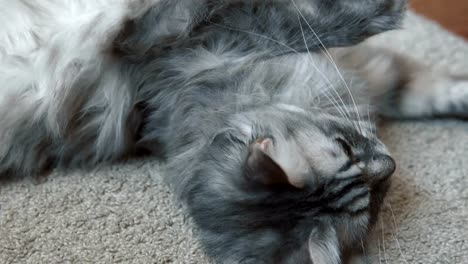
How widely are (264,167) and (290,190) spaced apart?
0.26ft

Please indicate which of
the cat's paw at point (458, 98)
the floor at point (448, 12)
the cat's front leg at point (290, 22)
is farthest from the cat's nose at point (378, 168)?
the floor at point (448, 12)

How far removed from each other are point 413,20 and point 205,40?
870 mm

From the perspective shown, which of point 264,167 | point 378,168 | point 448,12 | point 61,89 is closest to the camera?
point 264,167

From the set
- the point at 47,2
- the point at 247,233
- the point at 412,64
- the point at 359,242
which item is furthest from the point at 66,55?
the point at 412,64

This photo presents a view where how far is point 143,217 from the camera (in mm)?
1062

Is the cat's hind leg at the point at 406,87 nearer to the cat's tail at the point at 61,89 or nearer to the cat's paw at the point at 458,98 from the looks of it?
the cat's paw at the point at 458,98

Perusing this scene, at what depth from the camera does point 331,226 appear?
94 centimetres

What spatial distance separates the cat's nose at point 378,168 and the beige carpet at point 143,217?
13cm

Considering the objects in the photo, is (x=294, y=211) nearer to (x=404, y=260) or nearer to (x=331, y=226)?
(x=331, y=226)

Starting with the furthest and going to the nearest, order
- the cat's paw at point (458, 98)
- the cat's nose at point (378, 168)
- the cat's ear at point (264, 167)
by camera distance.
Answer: the cat's paw at point (458, 98) < the cat's nose at point (378, 168) < the cat's ear at point (264, 167)

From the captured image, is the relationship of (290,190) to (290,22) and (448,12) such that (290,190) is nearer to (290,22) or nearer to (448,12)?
(290,22)

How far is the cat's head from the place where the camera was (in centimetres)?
89

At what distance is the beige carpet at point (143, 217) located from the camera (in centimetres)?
99

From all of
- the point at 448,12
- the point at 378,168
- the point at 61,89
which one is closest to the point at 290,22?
the point at 378,168
